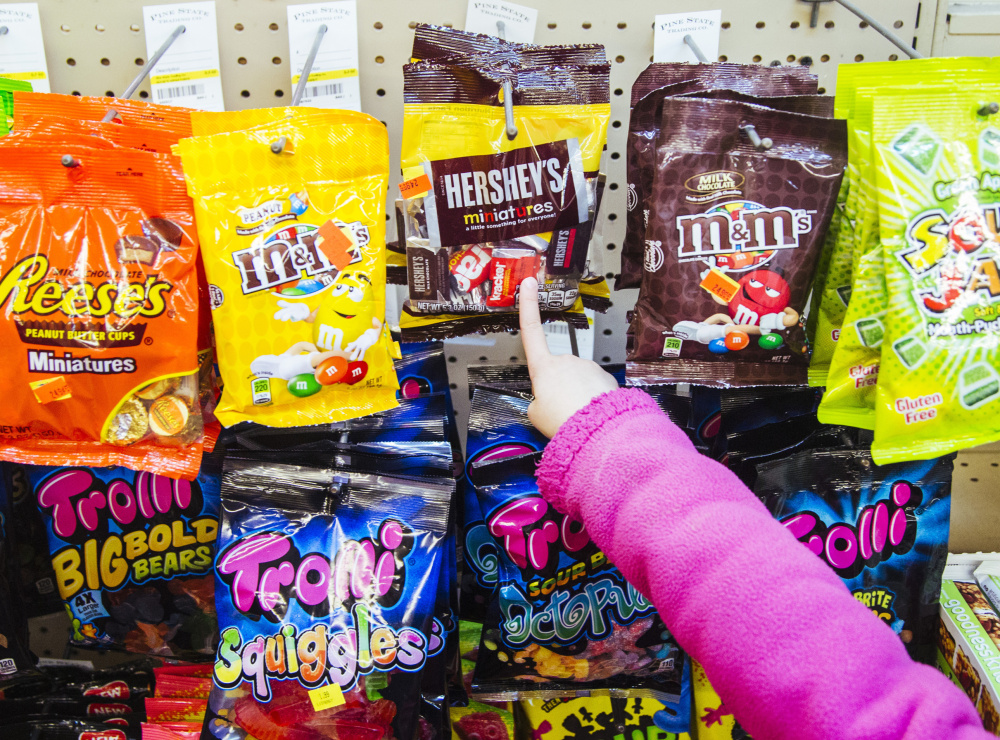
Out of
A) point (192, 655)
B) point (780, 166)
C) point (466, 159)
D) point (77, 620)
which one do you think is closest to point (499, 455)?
point (466, 159)

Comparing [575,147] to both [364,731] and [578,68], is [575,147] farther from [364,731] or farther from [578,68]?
[364,731]

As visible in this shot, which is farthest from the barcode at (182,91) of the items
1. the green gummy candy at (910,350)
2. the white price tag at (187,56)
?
the green gummy candy at (910,350)

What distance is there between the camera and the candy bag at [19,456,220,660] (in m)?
1.08

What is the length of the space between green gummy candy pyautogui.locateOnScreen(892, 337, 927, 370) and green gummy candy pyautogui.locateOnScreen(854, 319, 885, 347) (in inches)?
1.1

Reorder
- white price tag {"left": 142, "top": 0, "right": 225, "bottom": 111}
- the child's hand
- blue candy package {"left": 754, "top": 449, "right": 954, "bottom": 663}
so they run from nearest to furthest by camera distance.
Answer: the child's hand → blue candy package {"left": 754, "top": 449, "right": 954, "bottom": 663} → white price tag {"left": 142, "top": 0, "right": 225, "bottom": 111}

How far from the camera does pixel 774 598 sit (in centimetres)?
55

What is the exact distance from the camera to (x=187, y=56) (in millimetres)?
1110

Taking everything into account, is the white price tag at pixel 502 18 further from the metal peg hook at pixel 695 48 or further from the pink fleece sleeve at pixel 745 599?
the pink fleece sleeve at pixel 745 599

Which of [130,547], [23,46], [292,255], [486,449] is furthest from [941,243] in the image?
[23,46]

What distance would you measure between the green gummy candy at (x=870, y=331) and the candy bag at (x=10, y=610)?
1.31m

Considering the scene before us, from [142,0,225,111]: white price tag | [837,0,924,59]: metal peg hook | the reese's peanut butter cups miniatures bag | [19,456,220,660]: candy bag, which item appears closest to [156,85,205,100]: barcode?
[142,0,225,111]: white price tag

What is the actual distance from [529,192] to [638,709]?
0.86 meters

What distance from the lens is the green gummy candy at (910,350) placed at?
0.81 meters

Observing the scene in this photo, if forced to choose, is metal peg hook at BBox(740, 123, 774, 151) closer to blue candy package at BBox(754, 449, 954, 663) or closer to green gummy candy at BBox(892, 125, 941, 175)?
green gummy candy at BBox(892, 125, 941, 175)
